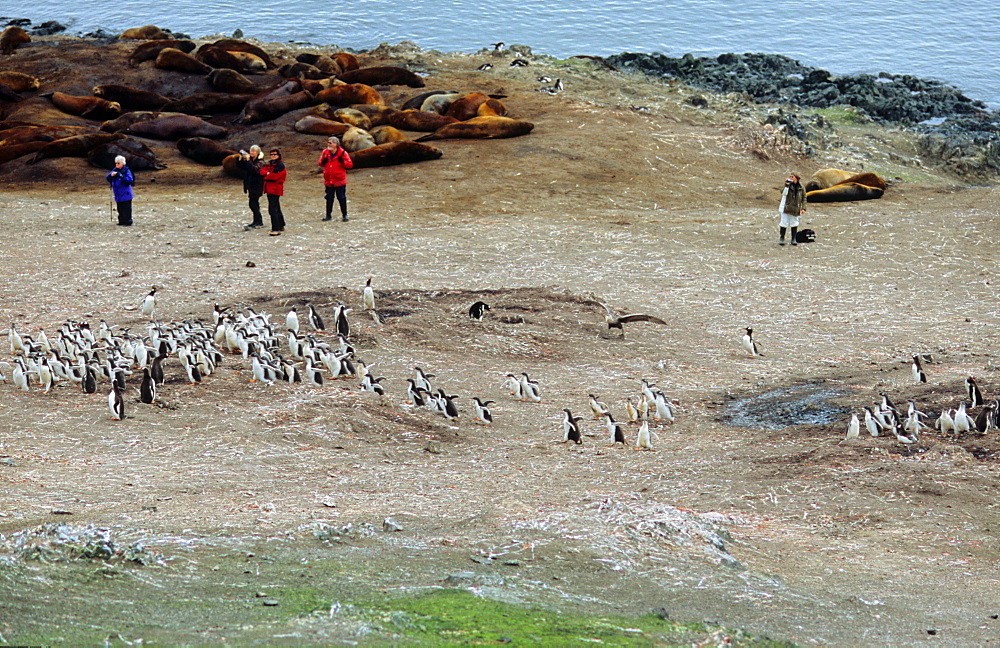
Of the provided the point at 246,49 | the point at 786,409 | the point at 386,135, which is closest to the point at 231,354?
the point at 786,409

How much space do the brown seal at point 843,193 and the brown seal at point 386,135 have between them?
1030 cm

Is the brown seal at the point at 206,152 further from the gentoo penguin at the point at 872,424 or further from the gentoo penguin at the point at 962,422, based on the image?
the gentoo penguin at the point at 962,422

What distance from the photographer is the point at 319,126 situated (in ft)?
94.1

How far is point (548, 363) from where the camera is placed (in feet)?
50.1

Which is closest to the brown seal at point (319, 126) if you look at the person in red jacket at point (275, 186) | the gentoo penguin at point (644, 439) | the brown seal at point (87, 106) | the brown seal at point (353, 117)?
the brown seal at point (353, 117)

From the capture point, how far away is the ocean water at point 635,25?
5256cm

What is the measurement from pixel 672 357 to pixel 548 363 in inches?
72.7

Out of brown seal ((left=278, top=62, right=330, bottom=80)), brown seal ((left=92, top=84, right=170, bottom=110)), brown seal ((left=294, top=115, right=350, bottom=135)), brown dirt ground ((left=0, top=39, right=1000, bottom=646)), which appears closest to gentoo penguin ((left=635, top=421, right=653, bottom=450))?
brown dirt ground ((left=0, top=39, right=1000, bottom=646))

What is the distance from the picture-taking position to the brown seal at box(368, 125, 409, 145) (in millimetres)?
27747

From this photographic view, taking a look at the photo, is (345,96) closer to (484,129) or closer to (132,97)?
(484,129)

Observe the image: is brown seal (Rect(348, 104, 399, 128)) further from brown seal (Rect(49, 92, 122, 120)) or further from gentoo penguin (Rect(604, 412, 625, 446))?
gentoo penguin (Rect(604, 412, 625, 446))

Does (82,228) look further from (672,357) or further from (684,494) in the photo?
(684,494)

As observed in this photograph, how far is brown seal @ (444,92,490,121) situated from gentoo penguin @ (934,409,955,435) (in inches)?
778

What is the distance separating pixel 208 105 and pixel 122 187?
34.3 ft
